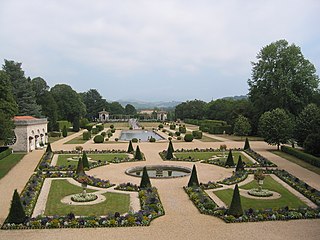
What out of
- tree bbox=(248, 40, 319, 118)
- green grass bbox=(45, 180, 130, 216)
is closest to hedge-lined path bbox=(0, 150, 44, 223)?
green grass bbox=(45, 180, 130, 216)

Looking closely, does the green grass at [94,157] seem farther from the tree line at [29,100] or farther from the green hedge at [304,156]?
the green hedge at [304,156]

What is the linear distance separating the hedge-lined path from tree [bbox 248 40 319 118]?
3489cm

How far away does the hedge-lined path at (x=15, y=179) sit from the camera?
59.9 ft

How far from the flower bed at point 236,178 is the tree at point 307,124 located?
13391 mm

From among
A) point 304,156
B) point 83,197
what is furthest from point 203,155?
point 83,197

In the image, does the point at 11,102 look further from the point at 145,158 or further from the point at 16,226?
the point at 16,226

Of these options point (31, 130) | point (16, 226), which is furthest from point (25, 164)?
point (16, 226)

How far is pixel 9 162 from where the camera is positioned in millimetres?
31969

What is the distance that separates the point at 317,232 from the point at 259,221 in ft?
7.99

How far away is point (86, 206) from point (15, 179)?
9232mm

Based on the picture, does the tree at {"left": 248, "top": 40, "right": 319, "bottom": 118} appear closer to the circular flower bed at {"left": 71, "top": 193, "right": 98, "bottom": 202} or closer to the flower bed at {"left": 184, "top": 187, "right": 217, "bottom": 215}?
the flower bed at {"left": 184, "top": 187, "right": 217, "bottom": 215}

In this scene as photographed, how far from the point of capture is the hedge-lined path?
719 inches

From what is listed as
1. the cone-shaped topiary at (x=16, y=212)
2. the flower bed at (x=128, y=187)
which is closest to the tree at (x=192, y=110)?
the flower bed at (x=128, y=187)

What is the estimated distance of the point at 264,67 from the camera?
53.8m
